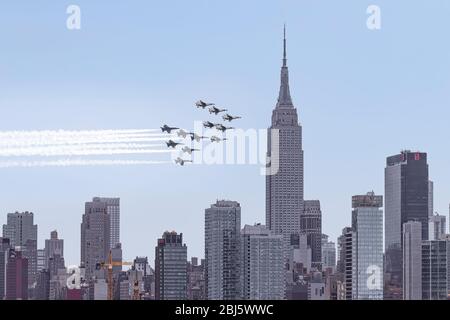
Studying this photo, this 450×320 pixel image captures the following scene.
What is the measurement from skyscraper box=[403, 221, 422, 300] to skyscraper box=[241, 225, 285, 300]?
627 inches

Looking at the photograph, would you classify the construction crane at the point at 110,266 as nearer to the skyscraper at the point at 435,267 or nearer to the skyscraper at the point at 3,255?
the skyscraper at the point at 3,255

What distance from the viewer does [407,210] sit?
16288cm

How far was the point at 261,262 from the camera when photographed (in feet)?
484

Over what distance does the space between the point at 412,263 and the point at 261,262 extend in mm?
20160

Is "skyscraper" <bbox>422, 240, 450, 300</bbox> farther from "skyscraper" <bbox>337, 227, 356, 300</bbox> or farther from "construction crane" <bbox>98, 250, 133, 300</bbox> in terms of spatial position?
"construction crane" <bbox>98, 250, 133, 300</bbox>

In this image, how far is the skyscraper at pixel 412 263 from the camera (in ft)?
454

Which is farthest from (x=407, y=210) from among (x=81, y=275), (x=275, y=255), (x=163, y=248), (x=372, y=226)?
(x=81, y=275)

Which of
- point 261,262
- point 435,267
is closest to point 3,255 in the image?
point 261,262

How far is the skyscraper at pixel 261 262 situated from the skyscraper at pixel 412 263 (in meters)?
15.9

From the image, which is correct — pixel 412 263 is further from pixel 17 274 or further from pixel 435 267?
pixel 17 274

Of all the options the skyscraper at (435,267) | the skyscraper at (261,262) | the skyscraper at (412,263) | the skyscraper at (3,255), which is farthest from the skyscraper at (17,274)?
the skyscraper at (435,267)

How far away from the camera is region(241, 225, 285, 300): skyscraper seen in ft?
442
